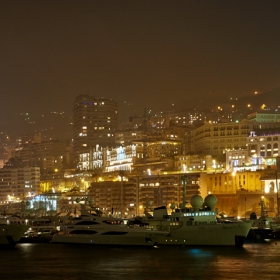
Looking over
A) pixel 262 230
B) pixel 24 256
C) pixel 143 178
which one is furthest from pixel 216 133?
pixel 24 256

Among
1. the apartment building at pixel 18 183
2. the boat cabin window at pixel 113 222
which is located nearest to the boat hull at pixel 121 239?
the boat cabin window at pixel 113 222

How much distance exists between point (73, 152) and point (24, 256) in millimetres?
131430

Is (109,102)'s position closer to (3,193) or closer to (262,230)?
(3,193)

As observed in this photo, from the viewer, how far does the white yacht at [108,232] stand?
186 ft

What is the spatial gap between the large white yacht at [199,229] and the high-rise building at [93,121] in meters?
123

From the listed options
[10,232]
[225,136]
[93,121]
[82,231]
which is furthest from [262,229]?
[93,121]

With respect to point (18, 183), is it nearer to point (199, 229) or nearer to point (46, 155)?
point (46, 155)

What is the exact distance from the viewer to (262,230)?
229 feet

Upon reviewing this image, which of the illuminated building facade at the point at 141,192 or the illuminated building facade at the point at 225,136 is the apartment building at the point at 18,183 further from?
the illuminated building facade at the point at 225,136

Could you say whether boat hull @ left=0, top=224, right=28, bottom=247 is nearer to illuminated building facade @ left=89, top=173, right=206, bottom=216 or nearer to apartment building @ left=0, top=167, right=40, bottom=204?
illuminated building facade @ left=89, top=173, right=206, bottom=216

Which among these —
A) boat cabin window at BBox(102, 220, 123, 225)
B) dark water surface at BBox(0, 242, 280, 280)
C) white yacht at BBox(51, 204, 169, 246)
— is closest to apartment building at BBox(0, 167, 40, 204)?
white yacht at BBox(51, 204, 169, 246)

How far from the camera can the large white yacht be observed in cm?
5641

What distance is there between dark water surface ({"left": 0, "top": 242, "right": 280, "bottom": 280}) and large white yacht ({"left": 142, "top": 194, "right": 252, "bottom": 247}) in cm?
120

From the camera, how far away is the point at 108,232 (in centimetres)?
5775
